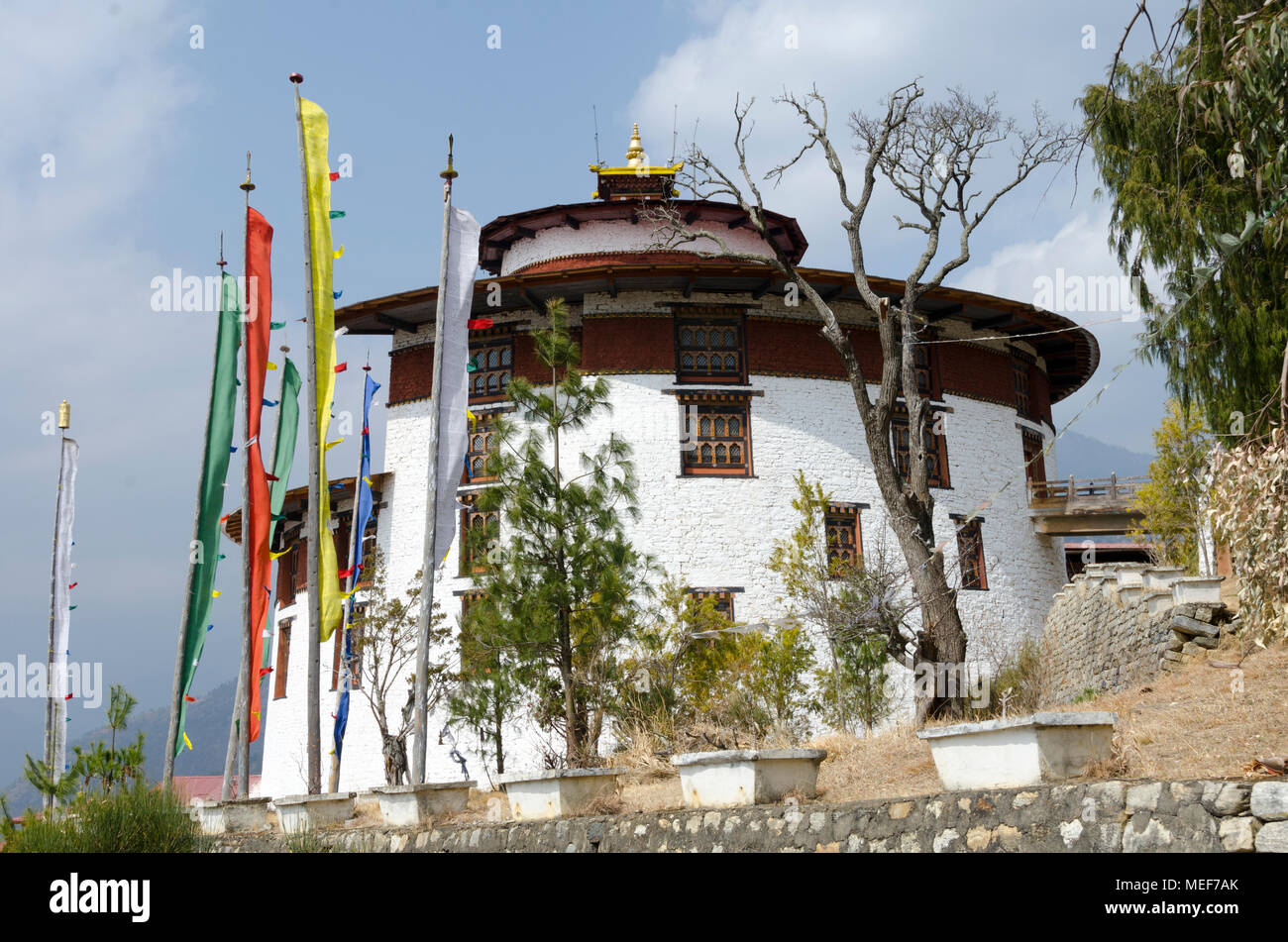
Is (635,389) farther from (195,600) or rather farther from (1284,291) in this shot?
(1284,291)

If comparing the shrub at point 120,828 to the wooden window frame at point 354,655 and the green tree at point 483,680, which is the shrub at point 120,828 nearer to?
the green tree at point 483,680

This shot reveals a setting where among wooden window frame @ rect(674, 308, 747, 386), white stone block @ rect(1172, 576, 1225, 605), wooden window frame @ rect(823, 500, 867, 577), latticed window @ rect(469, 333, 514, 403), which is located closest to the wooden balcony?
wooden window frame @ rect(823, 500, 867, 577)

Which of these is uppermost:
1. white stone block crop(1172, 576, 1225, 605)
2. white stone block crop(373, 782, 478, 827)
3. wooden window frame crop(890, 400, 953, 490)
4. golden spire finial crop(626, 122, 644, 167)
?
golden spire finial crop(626, 122, 644, 167)

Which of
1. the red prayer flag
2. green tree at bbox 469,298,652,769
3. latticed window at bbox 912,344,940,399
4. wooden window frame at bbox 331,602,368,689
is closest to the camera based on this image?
green tree at bbox 469,298,652,769

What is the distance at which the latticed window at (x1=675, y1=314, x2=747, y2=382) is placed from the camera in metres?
26.8

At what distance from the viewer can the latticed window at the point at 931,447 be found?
1093 inches

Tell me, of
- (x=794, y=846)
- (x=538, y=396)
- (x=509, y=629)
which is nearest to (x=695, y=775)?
(x=794, y=846)

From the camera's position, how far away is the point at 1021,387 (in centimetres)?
3114

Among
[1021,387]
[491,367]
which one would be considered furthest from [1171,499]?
[491,367]

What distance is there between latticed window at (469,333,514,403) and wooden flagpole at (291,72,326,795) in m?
10.4

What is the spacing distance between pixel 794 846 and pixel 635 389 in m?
18.8

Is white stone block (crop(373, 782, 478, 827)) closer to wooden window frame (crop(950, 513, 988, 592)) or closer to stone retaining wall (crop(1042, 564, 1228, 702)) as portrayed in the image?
stone retaining wall (crop(1042, 564, 1228, 702))

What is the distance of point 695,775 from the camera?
375 inches

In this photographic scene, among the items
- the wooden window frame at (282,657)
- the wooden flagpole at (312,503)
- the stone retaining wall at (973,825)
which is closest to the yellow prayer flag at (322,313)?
the wooden flagpole at (312,503)
